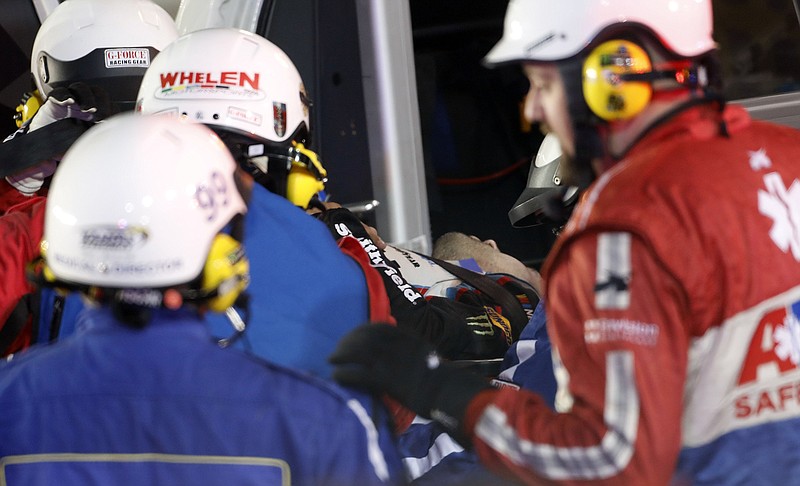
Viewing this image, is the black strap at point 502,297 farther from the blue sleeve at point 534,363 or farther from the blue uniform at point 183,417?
the blue uniform at point 183,417

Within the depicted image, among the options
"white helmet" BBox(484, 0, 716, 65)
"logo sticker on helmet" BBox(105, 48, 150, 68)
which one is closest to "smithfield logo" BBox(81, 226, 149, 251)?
"white helmet" BBox(484, 0, 716, 65)

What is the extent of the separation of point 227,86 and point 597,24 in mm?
1095

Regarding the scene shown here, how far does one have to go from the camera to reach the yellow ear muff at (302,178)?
2.54 metres

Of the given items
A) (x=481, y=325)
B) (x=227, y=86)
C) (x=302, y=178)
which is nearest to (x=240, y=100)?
(x=227, y=86)

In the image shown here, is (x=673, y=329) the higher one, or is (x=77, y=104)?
(x=77, y=104)

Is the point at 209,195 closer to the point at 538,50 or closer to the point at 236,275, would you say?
the point at 236,275

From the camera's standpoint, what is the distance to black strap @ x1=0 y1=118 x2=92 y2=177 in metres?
2.78

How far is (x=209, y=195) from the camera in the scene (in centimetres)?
155

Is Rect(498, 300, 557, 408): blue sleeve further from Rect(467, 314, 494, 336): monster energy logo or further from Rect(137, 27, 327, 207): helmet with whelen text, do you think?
Rect(137, 27, 327, 207): helmet with whelen text

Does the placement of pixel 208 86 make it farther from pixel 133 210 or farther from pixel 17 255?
pixel 133 210

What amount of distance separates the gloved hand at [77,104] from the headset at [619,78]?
1.62 m

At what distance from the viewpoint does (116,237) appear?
57.4 inches

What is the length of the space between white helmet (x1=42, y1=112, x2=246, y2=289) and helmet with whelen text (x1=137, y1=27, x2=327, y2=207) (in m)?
0.91

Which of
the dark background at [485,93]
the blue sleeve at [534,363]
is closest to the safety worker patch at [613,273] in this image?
the blue sleeve at [534,363]
